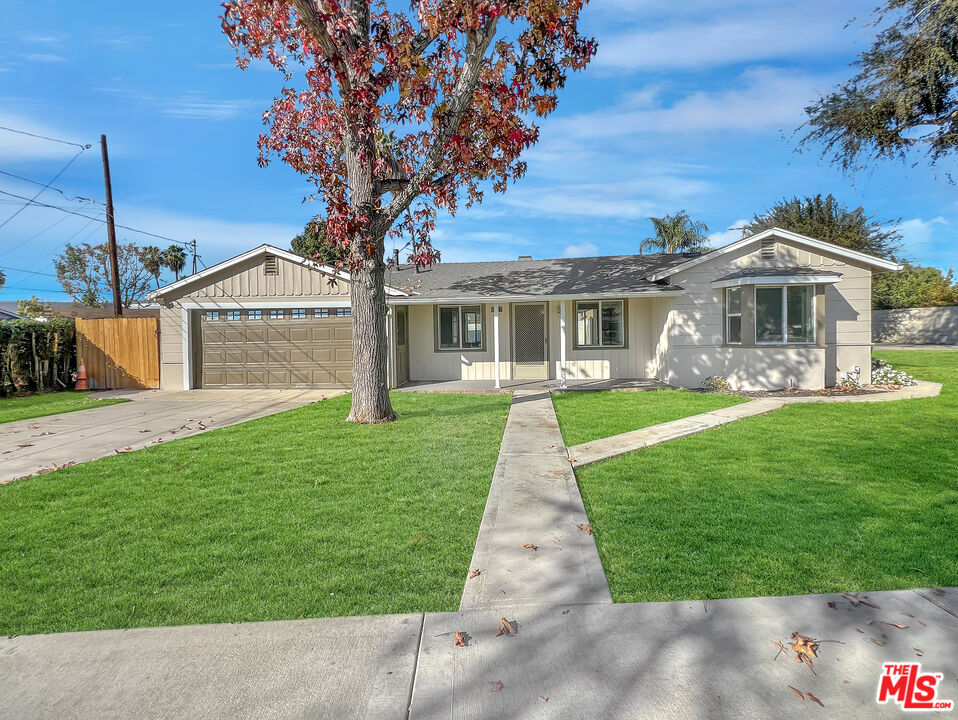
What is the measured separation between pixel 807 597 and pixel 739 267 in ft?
38.6

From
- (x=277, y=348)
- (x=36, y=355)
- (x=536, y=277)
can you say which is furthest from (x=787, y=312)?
(x=36, y=355)

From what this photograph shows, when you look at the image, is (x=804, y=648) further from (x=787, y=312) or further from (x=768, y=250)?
(x=768, y=250)

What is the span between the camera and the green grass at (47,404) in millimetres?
10773

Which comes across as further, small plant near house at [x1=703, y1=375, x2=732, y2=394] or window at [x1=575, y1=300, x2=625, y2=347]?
window at [x1=575, y1=300, x2=625, y2=347]

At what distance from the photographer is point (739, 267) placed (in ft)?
43.1

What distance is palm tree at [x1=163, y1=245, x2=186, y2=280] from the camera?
134ft

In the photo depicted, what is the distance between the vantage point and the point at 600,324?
15.0 m

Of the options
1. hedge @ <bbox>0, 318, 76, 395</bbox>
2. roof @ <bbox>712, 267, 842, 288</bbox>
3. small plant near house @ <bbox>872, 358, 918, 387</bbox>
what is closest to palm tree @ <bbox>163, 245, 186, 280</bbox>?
hedge @ <bbox>0, 318, 76, 395</bbox>

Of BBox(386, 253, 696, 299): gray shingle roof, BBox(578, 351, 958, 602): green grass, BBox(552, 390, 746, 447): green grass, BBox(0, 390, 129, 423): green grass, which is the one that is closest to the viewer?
BBox(578, 351, 958, 602): green grass

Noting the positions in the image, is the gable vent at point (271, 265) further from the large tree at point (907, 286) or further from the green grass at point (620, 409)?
the large tree at point (907, 286)

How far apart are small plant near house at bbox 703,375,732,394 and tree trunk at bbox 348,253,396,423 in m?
8.03

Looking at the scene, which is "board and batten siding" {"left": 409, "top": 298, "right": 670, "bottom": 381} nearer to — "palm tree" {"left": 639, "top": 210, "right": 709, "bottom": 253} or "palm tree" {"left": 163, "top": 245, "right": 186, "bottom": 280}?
"palm tree" {"left": 639, "top": 210, "right": 709, "bottom": 253}

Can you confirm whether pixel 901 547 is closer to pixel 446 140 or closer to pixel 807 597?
pixel 807 597

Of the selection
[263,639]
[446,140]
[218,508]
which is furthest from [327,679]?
[446,140]
